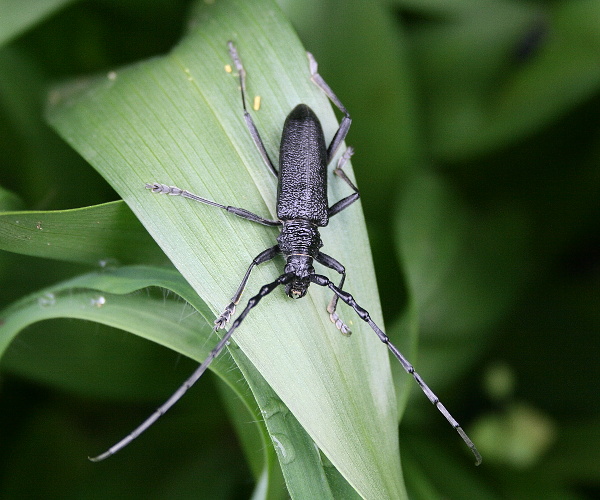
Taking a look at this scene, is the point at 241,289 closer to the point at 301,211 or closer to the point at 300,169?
the point at 301,211

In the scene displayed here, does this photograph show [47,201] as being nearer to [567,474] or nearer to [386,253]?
[386,253]

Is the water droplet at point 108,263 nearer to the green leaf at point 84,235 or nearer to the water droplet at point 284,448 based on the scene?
the green leaf at point 84,235

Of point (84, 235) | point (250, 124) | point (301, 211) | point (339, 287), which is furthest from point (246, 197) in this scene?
point (84, 235)

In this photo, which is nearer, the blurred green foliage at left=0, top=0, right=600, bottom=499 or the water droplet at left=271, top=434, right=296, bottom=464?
the water droplet at left=271, top=434, right=296, bottom=464

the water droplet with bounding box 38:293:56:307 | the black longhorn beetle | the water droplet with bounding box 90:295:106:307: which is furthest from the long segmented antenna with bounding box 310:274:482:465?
the water droplet with bounding box 38:293:56:307

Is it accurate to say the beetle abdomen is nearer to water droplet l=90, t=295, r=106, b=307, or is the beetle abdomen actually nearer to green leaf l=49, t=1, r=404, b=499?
green leaf l=49, t=1, r=404, b=499

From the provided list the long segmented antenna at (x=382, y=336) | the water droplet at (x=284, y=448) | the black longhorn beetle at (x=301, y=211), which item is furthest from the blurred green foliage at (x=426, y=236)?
the water droplet at (x=284, y=448)

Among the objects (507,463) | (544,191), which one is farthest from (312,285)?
(544,191)
